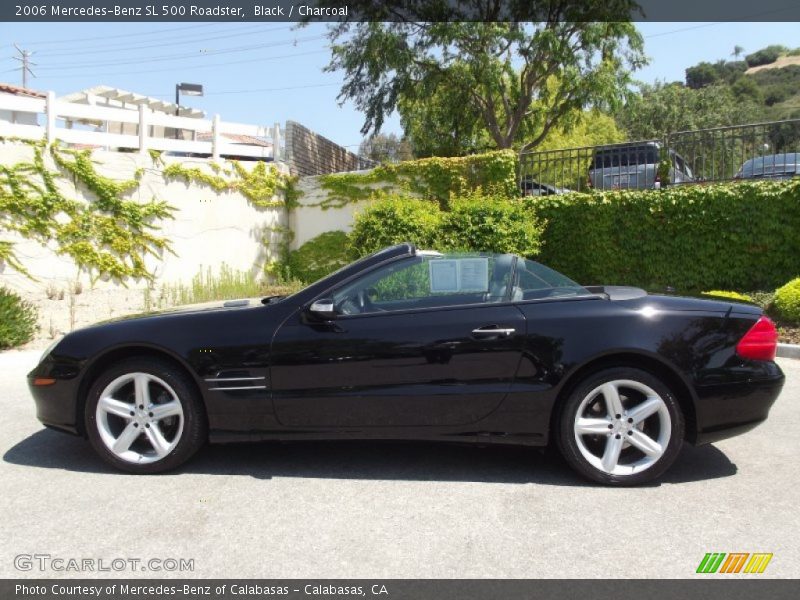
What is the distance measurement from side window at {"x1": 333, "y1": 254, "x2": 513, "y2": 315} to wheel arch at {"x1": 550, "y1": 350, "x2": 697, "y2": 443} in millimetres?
654

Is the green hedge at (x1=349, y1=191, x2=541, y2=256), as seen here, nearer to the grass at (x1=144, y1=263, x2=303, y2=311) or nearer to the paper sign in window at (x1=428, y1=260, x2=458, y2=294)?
the grass at (x1=144, y1=263, x2=303, y2=311)

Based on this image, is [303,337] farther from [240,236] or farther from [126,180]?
[240,236]

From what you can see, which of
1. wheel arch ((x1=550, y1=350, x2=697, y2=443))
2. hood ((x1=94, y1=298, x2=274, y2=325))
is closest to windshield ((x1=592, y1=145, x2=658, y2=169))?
wheel arch ((x1=550, y1=350, x2=697, y2=443))

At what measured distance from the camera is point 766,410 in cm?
399

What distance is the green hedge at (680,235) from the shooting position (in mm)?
10305

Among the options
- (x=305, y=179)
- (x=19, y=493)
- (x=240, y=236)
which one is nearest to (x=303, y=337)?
(x=19, y=493)

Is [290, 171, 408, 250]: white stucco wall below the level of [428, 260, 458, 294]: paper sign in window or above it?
above

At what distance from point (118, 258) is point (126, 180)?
4.71ft

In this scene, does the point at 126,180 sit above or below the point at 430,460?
above

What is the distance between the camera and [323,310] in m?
4.05

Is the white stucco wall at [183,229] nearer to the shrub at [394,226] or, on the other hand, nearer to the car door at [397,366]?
the shrub at [394,226]

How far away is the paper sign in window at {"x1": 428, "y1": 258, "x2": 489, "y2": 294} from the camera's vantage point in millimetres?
4305

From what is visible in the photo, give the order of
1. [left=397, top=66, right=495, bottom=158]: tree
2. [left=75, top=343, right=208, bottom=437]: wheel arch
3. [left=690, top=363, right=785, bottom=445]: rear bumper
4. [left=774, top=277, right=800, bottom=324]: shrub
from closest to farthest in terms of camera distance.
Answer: [left=690, top=363, right=785, bottom=445]: rear bumper < [left=75, top=343, right=208, bottom=437]: wheel arch < [left=774, top=277, right=800, bottom=324]: shrub < [left=397, top=66, right=495, bottom=158]: tree

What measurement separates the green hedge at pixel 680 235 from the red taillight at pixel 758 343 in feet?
23.7
